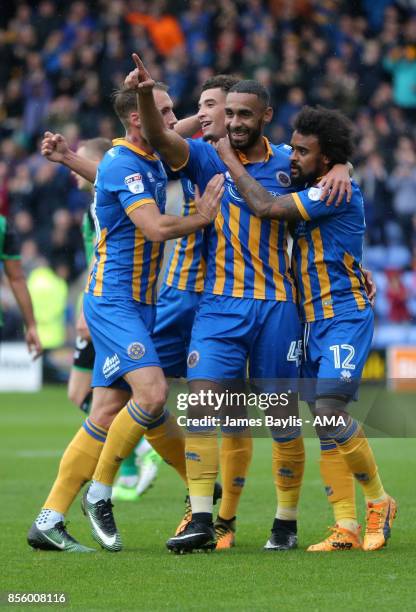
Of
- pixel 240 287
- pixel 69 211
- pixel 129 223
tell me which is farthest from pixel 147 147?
pixel 69 211

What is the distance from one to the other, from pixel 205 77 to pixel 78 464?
14804mm

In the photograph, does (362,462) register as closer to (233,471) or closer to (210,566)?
(233,471)

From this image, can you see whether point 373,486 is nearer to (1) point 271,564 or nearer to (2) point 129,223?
(1) point 271,564

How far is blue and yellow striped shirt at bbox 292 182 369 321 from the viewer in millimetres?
6426

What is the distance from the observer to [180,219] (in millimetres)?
6098

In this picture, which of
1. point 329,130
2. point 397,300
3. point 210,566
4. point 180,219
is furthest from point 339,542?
point 397,300

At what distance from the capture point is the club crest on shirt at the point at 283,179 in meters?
6.54

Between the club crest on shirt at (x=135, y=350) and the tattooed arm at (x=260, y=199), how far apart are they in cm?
85

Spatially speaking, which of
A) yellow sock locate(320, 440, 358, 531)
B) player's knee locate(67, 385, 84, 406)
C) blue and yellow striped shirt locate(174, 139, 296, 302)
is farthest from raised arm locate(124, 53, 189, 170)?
player's knee locate(67, 385, 84, 406)

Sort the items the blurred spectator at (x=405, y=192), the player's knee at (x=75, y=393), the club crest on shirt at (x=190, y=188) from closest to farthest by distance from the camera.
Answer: the club crest on shirt at (x=190, y=188)
the player's knee at (x=75, y=393)
the blurred spectator at (x=405, y=192)

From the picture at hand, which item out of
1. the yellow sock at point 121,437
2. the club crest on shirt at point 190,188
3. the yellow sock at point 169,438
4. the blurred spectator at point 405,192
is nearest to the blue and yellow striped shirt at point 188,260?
the club crest on shirt at point 190,188

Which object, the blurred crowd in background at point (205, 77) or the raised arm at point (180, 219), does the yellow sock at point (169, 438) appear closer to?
the raised arm at point (180, 219)

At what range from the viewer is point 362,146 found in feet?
66.0

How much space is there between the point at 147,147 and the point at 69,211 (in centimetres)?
1355
